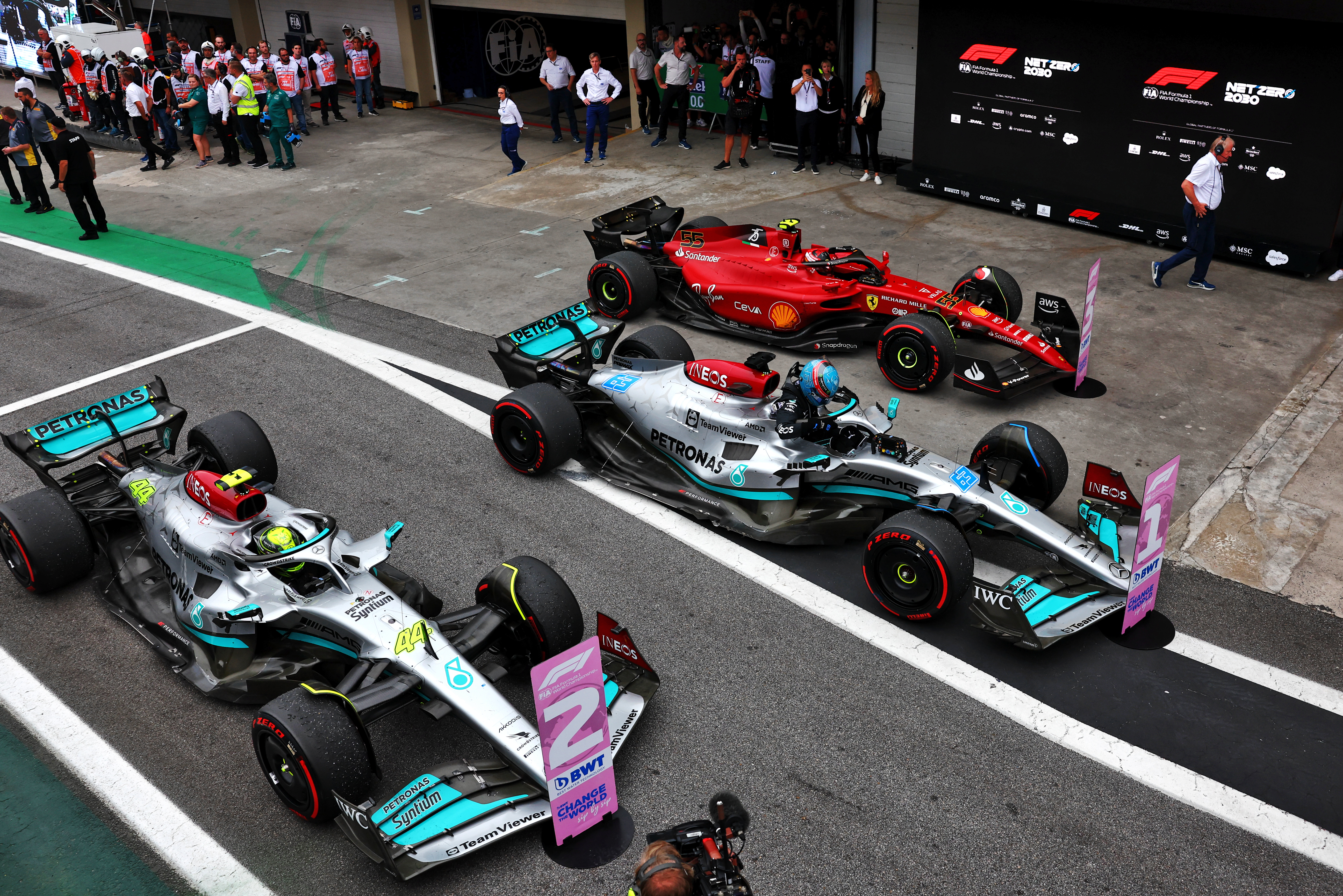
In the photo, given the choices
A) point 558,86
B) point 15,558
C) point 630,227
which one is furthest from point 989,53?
point 15,558

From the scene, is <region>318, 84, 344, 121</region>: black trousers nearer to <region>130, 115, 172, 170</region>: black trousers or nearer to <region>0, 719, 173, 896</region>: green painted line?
<region>130, 115, 172, 170</region>: black trousers

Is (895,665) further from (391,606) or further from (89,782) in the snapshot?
(89,782)

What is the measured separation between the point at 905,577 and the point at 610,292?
6027 mm

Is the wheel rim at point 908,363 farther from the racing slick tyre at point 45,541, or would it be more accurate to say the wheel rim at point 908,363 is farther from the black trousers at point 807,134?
the black trousers at point 807,134

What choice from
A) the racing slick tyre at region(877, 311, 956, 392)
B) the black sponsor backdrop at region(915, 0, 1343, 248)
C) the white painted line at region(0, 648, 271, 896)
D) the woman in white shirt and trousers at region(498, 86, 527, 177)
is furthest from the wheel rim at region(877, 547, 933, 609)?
the woman in white shirt and trousers at region(498, 86, 527, 177)

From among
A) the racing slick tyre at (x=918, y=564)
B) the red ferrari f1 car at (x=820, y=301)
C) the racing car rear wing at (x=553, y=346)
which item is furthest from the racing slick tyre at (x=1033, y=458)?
the racing car rear wing at (x=553, y=346)

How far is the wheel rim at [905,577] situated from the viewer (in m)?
6.65

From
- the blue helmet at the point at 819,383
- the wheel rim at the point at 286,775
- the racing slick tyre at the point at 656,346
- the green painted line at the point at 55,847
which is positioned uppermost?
the blue helmet at the point at 819,383

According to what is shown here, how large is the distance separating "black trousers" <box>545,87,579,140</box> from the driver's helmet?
46.5 ft

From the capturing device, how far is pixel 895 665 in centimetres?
657

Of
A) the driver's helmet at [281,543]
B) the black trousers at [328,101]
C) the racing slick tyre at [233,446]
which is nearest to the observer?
the driver's helmet at [281,543]

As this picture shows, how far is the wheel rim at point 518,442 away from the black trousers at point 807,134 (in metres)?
9.66

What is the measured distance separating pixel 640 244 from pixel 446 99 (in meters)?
13.6

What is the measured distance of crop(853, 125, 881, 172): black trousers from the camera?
52.0 feet
